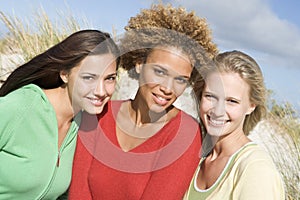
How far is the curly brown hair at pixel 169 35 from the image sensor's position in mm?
2748

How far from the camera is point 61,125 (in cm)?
288

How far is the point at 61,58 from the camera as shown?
9.06 feet

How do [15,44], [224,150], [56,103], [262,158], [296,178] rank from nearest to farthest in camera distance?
1. [262,158]
2. [224,150]
3. [56,103]
4. [296,178]
5. [15,44]

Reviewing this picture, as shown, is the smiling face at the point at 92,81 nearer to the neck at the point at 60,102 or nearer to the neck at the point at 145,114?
the neck at the point at 60,102

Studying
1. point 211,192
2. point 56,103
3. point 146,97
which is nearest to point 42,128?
point 56,103

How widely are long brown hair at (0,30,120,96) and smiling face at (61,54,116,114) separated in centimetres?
4

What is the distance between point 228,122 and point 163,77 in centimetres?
43

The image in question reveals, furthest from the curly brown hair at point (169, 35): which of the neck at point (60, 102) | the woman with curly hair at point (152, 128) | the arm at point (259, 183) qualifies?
the arm at point (259, 183)

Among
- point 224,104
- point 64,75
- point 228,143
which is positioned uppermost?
point 64,75

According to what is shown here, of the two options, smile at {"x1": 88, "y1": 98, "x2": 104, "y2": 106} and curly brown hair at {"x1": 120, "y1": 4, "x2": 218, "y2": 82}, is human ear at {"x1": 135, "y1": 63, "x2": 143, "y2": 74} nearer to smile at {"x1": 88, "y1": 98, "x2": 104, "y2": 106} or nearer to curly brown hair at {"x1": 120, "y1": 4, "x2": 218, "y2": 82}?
curly brown hair at {"x1": 120, "y1": 4, "x2": 218, "y2": 82}

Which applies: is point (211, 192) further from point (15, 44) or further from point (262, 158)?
point (15, 44)

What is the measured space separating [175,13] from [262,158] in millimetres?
983

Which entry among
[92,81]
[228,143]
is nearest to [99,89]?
[92,81]

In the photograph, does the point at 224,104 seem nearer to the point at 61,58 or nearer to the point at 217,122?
the point at 217,122
